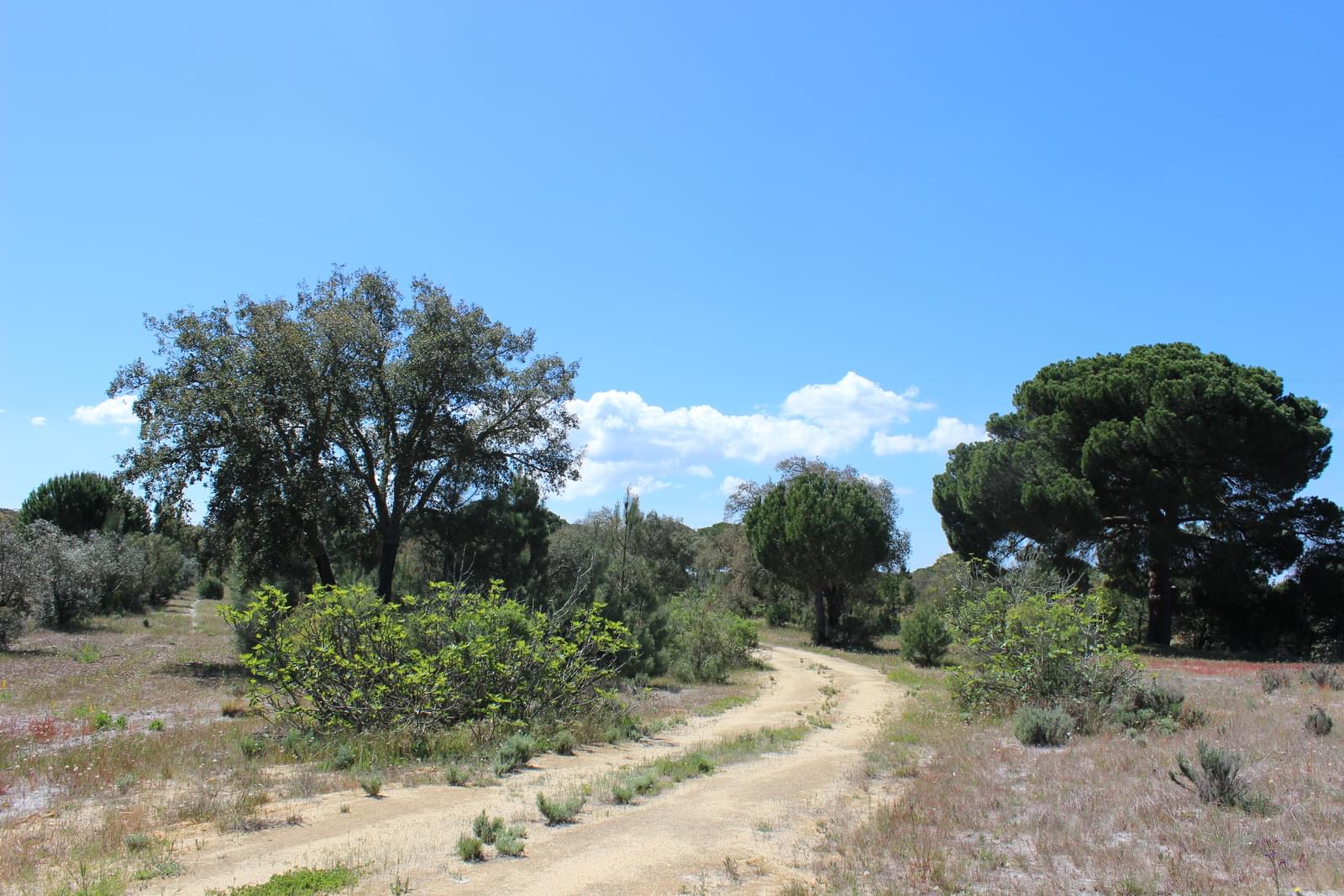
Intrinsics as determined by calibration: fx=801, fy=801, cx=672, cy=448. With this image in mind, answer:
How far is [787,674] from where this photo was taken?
2491 cm

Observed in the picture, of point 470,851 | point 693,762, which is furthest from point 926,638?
point 470,851

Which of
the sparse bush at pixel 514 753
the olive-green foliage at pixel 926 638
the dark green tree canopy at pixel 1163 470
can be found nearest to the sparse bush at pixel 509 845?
the sparse bush at pixel 514 753

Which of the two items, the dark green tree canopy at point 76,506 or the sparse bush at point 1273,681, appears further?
the dark green tree canopy at point 76,506

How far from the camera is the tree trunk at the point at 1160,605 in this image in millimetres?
30906

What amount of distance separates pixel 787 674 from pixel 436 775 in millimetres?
16807

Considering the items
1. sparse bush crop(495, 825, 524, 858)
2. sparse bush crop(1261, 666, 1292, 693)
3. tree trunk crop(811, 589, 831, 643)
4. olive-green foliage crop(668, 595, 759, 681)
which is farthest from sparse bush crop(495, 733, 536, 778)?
tree trunk crop(811, 589, 831, 643)

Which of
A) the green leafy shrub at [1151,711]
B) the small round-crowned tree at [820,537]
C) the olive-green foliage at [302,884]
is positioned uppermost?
the small round-crowned tree at [820,537]

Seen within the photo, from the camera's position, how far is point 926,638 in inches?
1127

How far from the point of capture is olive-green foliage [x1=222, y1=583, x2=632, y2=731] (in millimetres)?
11734

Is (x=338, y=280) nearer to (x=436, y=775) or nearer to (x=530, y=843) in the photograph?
(x=436, y=775)

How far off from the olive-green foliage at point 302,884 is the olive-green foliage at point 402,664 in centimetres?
580

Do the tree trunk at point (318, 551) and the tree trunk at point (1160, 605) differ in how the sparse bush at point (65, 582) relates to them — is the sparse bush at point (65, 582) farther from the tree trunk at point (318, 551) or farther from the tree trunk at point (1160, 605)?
the tree trunk at point (1160, 605)

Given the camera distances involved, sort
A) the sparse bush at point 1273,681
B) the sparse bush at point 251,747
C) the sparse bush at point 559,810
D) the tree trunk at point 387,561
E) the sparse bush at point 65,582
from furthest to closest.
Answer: the sparse bush at point 65,582 < the tree trunk at point 387,561 < the sparse bush at point 1273,681 < the sparse bush at point 251,747 < the sparse bush at point 559,810

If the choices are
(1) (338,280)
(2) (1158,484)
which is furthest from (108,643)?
(2) (1158,484)
